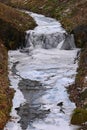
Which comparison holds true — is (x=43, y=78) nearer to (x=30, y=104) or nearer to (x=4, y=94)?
(x=4, y=94)

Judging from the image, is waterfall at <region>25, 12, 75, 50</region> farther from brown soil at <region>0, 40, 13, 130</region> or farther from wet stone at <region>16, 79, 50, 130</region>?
wet stone at <region>16, 79, 50, 130</region>

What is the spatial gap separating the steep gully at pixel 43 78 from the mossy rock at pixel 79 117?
0.41m

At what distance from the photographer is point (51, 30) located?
47094mm

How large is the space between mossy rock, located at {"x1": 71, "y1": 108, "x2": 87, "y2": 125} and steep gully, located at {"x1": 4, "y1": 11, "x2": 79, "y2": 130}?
409mm

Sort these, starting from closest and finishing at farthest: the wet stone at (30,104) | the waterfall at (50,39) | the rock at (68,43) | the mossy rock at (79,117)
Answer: the mossy rock at (79,117), the wet stone at (30,104), the rock at (68,43), the waterfall at (50,39)

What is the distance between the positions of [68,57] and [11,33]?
25.8 ft

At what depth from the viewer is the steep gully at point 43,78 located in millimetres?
24953

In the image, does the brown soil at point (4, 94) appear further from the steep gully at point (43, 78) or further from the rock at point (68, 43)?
the rock at point (68, 43)

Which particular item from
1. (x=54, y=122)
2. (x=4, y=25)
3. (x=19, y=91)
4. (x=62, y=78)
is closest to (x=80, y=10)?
(x=4, y=25)

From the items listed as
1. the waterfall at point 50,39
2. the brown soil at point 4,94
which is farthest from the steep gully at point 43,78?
the brown soil at point 4,94

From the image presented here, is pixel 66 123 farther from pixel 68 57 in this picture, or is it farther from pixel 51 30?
pixel 51 30

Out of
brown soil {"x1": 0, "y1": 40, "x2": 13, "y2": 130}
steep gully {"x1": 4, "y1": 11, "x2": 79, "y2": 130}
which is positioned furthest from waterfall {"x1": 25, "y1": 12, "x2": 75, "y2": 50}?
brown soil {"x1": 0, "y1": 40, "x2": 13, "y2": 130}

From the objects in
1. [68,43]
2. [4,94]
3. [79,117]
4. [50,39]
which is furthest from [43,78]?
[50,39]

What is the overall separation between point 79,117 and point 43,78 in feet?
32.0
